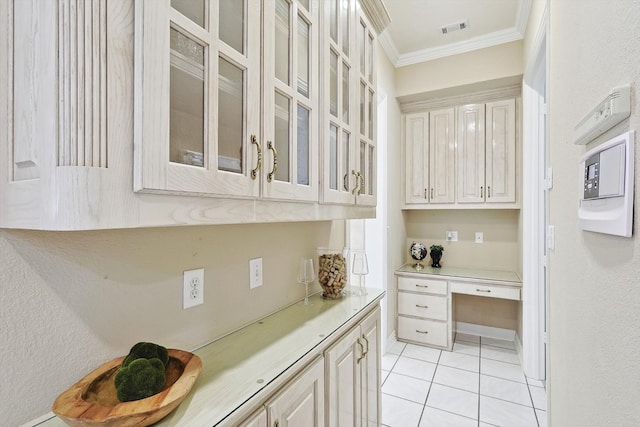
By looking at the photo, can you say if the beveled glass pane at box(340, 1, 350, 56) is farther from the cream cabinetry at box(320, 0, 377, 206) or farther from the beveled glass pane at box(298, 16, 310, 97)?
the beveled glass pane at box(298, 16, 310, 97)

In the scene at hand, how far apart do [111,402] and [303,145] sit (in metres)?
0.92

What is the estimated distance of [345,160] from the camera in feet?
4.79

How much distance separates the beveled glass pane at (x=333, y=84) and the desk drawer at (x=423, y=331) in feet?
8.25

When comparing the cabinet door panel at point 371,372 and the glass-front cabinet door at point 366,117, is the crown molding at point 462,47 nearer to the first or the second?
the glass-front cabinet door at point 366,117

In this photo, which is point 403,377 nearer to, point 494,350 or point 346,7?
point 494,350

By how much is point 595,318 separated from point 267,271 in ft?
3.90

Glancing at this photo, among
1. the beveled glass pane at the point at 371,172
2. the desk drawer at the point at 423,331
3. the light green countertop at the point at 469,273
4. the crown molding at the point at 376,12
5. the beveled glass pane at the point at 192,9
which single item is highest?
the crown molding at the point at 376,12

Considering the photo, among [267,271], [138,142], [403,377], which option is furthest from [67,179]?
[403,377]

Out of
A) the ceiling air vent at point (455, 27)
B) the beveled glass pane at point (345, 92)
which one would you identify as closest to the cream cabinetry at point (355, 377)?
the beveled glass pane at point (345, 92)

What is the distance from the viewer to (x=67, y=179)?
20.4 inches

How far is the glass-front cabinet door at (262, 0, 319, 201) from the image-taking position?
941mm

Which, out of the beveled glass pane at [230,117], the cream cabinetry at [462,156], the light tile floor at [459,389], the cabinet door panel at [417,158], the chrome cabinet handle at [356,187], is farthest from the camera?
the cabinet door panel at [417,158]

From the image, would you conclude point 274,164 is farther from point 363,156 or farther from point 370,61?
point 370,61

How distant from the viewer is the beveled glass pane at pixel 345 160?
56.6 inches
